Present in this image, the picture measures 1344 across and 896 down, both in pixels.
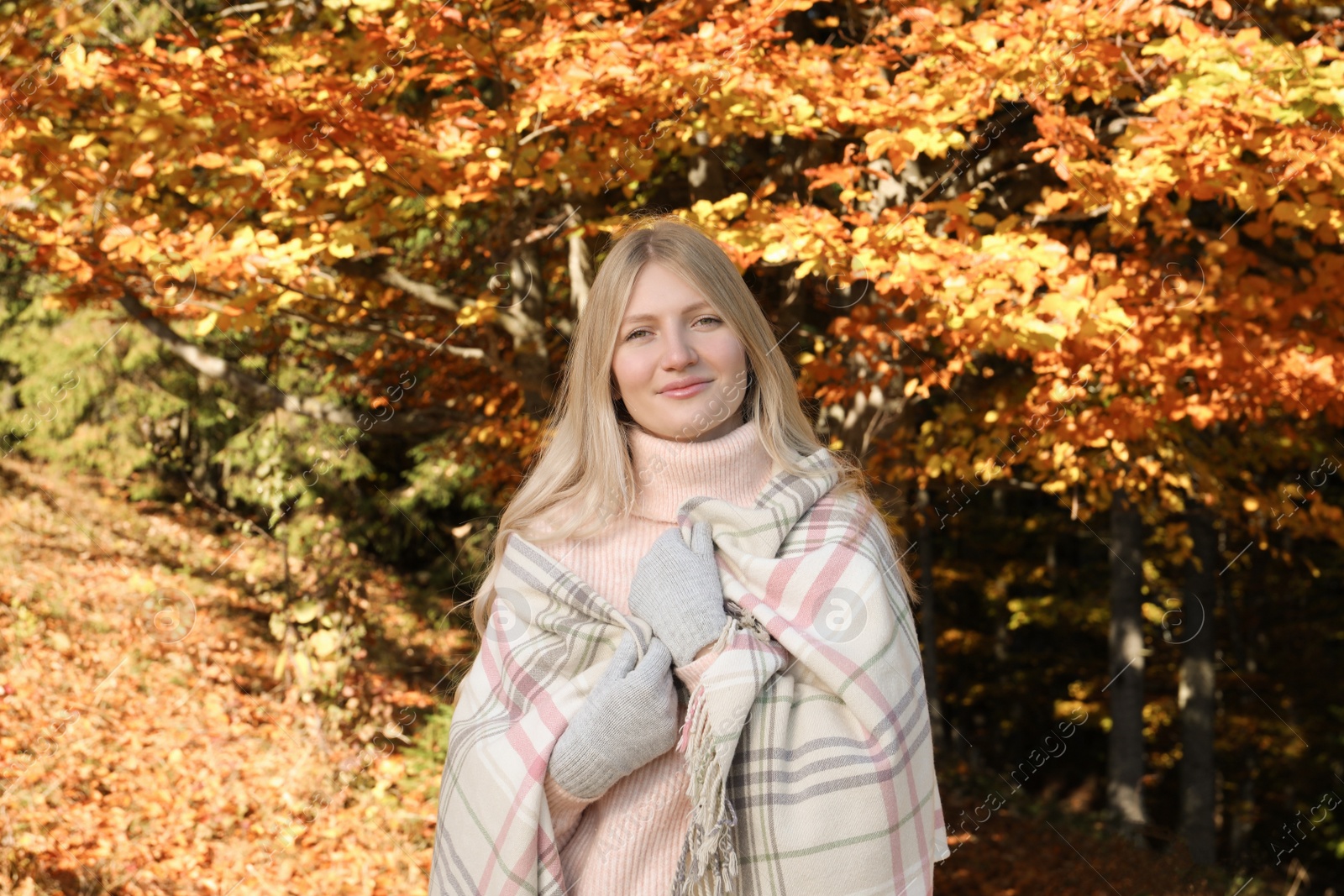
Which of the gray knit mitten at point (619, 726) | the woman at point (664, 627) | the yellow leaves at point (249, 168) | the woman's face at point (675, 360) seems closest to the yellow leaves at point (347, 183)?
the yellow leaves at point (249, 168)

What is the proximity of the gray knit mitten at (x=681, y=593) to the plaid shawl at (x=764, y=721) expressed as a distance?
0.03m

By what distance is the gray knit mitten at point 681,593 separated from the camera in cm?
159

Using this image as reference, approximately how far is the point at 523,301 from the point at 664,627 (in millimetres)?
3233

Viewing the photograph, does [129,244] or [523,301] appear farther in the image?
[523,301]

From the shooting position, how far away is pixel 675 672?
5.28 feet

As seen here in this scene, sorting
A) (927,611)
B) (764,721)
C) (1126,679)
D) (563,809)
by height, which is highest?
(764,721)

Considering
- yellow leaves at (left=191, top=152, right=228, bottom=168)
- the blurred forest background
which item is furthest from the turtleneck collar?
yellow leaves at (left=191, top=152, right=228, bottom=168)

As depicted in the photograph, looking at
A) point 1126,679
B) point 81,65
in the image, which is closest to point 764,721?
point 81,65

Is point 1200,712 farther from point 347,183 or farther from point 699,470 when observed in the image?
point 699,470

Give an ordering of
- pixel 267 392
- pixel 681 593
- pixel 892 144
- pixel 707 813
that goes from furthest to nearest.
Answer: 1. pixel 267 392
2. pixel 892 144
3. pixel 681 593
4. pixel 707 813

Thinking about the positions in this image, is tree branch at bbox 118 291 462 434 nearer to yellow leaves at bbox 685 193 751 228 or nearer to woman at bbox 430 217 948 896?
yellow leaves at bbox 685 193 751 228

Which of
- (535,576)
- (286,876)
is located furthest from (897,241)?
(286,876)

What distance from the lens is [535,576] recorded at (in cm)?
178

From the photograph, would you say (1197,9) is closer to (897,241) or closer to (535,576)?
(897,241)
